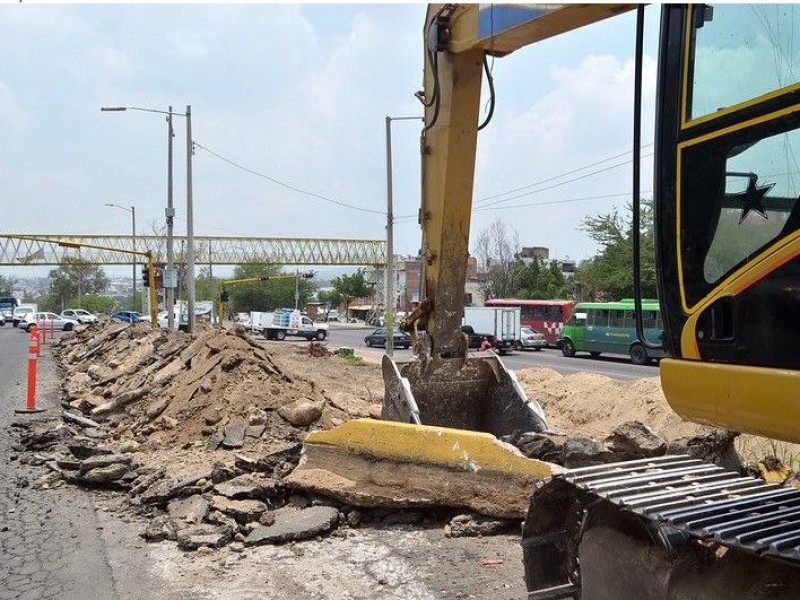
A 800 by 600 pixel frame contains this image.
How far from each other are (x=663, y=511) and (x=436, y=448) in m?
3.30

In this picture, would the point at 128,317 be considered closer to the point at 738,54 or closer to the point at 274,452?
the point at 274,452

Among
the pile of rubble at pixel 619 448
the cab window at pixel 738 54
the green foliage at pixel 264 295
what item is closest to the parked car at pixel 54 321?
the green foliage at pixel 264 295

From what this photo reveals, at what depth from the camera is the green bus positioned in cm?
3306

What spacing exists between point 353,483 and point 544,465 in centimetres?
167

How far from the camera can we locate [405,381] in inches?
291

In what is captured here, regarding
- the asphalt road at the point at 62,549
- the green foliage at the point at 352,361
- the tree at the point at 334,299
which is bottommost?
the green foliage at the point at 352,361

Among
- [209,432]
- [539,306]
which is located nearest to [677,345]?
[209,432]

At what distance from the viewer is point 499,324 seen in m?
40.8

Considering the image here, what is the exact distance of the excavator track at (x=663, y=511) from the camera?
9.11ft

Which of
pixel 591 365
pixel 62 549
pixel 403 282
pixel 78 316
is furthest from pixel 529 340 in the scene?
pixel 403 282

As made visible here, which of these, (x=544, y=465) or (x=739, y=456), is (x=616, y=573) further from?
(x=739, y=456)

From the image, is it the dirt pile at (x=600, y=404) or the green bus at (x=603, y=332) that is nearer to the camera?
the dirt pile at (x=600, y=404)

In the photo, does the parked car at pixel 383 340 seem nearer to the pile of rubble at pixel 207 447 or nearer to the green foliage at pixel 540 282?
the green foliage at pixel 540 282

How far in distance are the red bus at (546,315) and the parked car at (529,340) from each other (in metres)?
1.96
